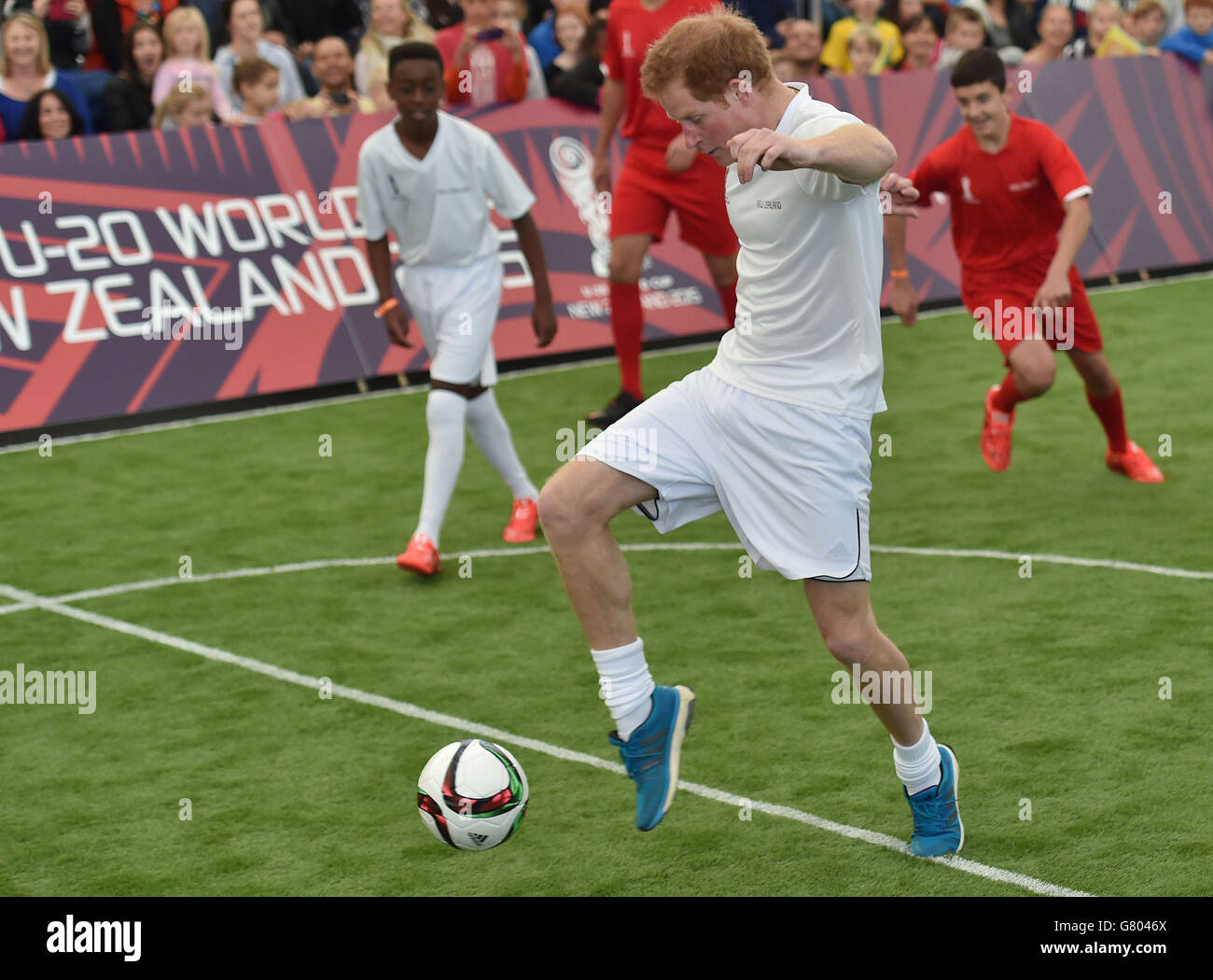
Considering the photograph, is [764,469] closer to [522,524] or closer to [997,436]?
[522,524]

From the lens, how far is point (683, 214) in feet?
34.3

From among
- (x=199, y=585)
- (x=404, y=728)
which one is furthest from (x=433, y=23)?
(x=404, y=728)

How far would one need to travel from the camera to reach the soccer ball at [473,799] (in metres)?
5.05

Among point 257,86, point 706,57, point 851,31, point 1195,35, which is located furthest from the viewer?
point 851,31

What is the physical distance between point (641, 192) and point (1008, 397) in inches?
103

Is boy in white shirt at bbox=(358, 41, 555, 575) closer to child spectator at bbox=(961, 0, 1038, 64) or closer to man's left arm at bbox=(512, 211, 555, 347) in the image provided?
man's left arm at bbox=(512, 211, 555, 347)

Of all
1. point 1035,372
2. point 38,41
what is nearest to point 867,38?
point 38,41

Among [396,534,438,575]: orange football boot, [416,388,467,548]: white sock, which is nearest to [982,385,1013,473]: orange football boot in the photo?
[416,388,467,548]: white sock

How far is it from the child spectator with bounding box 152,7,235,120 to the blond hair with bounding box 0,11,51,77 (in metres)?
0.88

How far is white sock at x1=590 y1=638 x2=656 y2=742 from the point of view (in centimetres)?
481

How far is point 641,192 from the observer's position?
1041cm

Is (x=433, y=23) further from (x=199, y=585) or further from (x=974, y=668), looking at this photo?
(x=974, y=668)

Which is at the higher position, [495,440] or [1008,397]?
[1008,397]

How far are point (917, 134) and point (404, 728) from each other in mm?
9700
